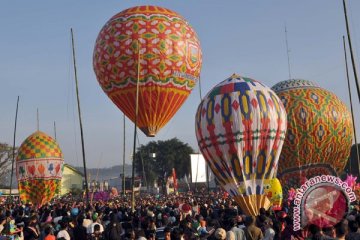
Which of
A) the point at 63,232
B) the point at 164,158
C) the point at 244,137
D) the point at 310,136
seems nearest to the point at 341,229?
the point at 63,232

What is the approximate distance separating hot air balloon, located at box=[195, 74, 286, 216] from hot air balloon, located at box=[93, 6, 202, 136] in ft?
27.7

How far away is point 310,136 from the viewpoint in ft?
116

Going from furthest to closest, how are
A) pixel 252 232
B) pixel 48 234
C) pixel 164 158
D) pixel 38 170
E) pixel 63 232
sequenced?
pixel 164 158
pixel 38 170
pixel 63 232
pixel 48 234
pixel 252 232

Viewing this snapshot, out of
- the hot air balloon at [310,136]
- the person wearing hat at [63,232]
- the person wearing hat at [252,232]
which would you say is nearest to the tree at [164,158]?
the hot air balloon at [310,136]

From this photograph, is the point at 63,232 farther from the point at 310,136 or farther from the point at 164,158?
the point at 164,158

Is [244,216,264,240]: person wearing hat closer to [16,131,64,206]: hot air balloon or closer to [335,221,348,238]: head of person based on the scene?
[335,221,348,238]: head of person

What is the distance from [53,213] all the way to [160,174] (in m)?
92.4

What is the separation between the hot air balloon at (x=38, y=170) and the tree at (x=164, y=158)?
70.7m

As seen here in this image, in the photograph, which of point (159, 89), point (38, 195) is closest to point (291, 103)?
point (159, 89)

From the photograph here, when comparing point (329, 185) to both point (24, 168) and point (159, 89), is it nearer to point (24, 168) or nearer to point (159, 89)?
point (159, 89)

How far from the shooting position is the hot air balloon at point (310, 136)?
3534 cm

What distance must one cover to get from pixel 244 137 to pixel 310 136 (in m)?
15.1

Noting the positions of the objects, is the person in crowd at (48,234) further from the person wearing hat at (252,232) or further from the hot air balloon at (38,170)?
the hot air balloon at (38,170)

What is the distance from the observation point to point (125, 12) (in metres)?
31.9
